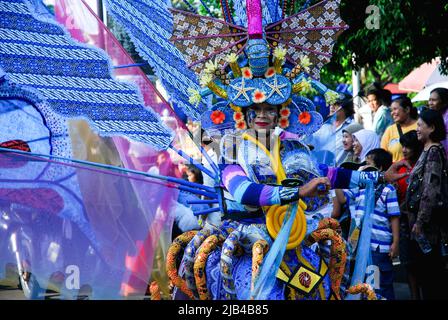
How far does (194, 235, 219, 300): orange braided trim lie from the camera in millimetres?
5129

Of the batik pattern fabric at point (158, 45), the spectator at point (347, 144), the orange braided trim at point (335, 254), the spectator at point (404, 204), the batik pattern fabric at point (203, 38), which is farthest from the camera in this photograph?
the spectator at point (347, 144)

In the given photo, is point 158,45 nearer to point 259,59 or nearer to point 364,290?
point 259,59

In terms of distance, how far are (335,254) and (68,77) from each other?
1960mm

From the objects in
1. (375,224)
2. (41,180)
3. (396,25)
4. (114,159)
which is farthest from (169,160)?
(396,25)

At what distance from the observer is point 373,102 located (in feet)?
33.2

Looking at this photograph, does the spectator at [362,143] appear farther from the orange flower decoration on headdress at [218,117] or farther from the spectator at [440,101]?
the orange flower decoration on headdress at [218,117]

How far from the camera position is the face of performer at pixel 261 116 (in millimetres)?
5246

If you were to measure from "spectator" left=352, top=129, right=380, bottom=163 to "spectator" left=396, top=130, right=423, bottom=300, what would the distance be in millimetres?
548

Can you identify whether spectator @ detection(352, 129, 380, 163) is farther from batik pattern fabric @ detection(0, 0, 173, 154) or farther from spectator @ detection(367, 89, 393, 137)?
batik pattern fabric @ detection(0, 0, 173, 154)

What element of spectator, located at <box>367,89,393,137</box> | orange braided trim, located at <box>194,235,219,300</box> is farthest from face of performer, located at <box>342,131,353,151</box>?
orange braided trim, located at <box>194,235,219,300</box>

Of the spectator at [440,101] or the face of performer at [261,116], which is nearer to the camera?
the face of performer at [261,116]

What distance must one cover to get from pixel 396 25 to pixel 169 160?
3.45m

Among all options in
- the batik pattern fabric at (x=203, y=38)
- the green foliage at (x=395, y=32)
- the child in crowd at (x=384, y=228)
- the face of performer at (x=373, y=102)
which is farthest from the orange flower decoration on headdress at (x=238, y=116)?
the face of performer at (x=373, y=102)

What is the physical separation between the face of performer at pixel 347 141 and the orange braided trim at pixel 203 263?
10.4 feet
